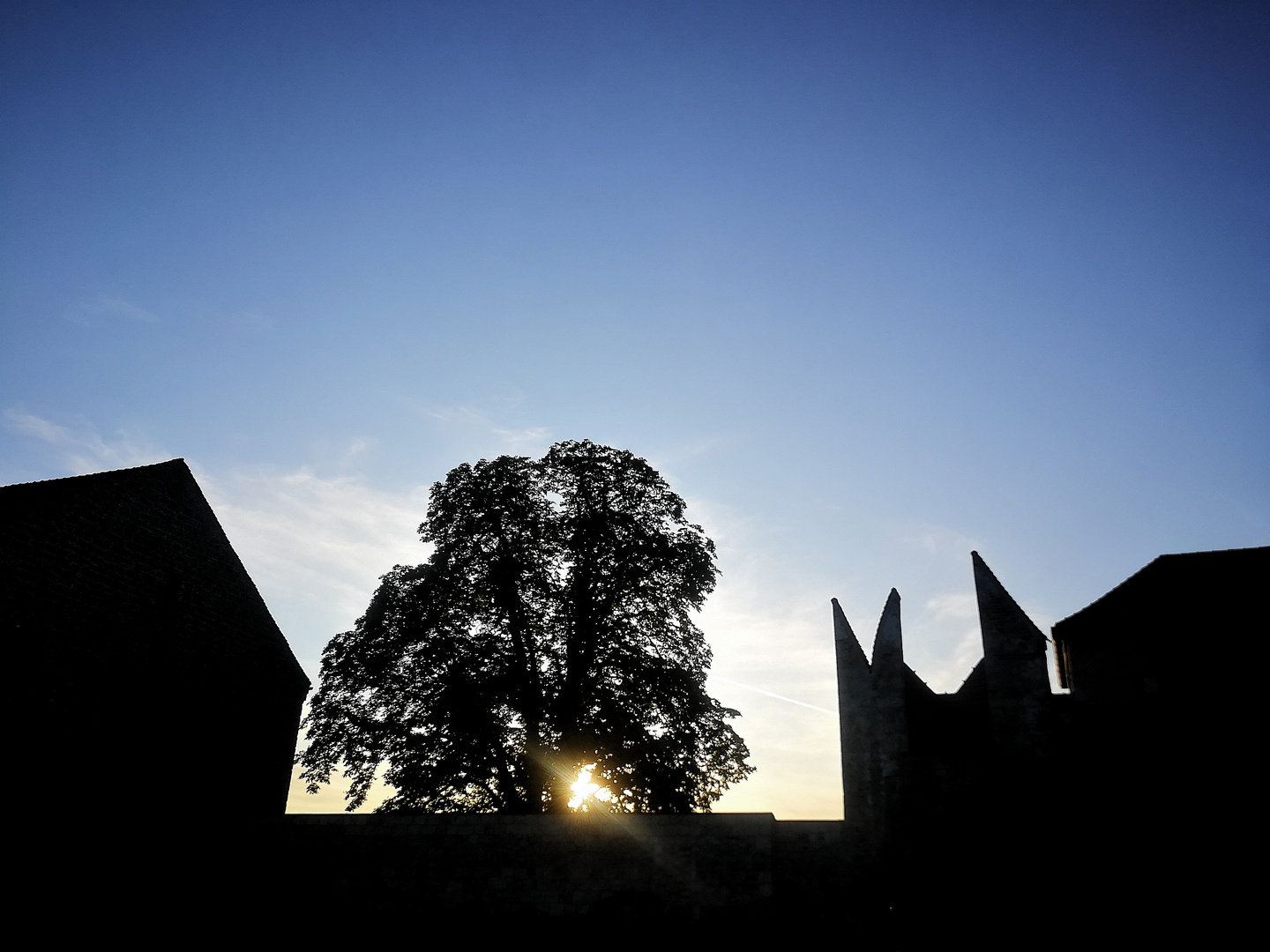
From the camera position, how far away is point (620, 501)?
79.3 feet

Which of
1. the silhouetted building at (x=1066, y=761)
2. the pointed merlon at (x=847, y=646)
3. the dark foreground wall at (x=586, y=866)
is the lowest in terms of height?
the dark foreground wall at (x=586, y=866)

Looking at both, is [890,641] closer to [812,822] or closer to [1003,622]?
[1003,622]

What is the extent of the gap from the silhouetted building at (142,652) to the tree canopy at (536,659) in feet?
6.26

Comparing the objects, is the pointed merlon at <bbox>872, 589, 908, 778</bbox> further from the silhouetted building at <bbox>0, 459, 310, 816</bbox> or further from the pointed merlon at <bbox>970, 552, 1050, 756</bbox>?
the silhouetted building at <bbox>0, 459, 310, 816</bbox>

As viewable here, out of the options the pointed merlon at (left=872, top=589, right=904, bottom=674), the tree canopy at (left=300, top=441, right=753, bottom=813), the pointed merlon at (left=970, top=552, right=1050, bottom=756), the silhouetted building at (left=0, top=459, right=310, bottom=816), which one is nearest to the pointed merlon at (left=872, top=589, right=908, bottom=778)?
the pointed merlon at (left=872, top=589, right=904, bottom=674)

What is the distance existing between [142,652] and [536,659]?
922 cm

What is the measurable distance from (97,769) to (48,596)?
367 cm

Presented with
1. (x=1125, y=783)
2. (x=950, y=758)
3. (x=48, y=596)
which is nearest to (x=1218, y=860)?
(x=1125, y=783)

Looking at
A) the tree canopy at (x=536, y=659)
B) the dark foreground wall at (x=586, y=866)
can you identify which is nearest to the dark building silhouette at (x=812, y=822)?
the dark foreground wall at (x=586, y=866)

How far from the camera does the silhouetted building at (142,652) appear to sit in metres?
16.1

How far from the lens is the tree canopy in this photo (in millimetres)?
20703

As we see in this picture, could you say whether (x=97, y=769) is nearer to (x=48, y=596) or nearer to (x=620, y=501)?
(x=48, y=596)

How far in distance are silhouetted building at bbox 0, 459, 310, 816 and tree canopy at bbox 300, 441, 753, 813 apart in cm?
191

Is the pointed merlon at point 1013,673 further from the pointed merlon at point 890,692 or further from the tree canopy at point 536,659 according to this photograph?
the tree canopy at point 536,659
